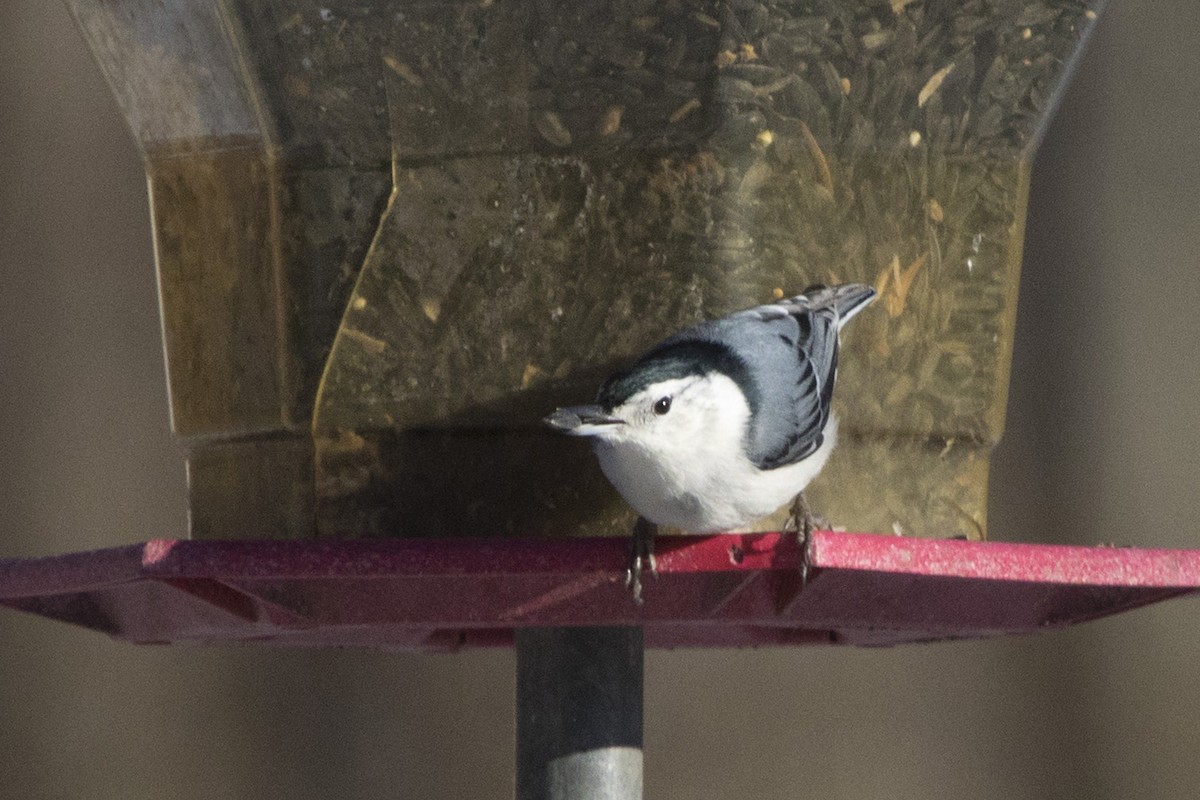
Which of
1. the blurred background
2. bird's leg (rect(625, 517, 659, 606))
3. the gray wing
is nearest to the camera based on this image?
bird's leg (rect(625, 517, 659, 606))

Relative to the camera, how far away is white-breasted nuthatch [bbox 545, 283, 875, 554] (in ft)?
8.37

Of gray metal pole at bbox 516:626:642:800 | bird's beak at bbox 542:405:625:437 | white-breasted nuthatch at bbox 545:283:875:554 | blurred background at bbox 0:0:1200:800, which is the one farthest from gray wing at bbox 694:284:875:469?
blurred background at bbox 0:0:1200:800

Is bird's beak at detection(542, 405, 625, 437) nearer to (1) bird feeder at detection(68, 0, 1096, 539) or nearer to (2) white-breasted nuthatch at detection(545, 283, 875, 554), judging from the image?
(2) white-breasted nuthatch at detection(545, 283, 875, 554)

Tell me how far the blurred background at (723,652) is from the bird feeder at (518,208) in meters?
2.08

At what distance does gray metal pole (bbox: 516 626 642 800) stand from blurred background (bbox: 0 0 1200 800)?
2.28 m

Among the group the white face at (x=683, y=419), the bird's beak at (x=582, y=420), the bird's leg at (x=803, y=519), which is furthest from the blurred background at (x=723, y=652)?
the bird's beak at (x=582, y=420)

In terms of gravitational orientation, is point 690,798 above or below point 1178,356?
below

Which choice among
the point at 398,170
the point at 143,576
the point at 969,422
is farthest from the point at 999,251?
the point at 143,576

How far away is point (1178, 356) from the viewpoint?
192 inches

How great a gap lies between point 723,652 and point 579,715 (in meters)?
2.61

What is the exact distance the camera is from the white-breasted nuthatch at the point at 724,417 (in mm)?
2551

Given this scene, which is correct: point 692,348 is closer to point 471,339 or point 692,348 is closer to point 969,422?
point 471,339

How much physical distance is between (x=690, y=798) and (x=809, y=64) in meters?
2.77

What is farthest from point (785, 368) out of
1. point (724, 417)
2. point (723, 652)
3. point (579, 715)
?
point (723, 652)
